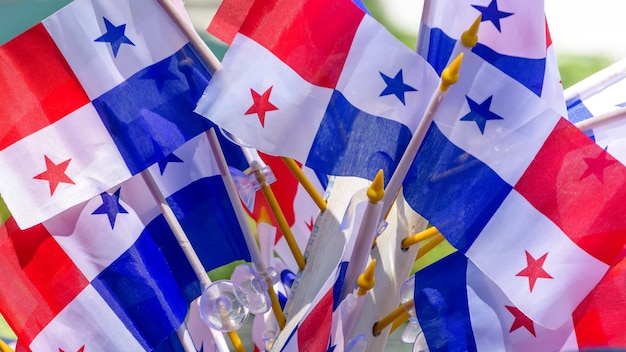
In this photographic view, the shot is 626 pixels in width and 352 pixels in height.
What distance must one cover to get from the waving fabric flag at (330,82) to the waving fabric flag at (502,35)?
0.23 m

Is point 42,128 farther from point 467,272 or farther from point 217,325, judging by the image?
point 467,272

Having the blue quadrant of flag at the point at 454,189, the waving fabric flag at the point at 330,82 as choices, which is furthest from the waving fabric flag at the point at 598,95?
the waving fabric flag at the point at 330,82

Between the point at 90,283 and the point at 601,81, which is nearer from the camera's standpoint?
the point at 90,283

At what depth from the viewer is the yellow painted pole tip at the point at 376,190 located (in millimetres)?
2574

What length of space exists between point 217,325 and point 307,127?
0.59 m

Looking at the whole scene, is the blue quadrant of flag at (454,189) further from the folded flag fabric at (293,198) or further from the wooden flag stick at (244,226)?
the folded flag fabric at (293,198)

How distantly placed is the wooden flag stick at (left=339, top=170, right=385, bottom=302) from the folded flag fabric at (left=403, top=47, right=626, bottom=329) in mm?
175

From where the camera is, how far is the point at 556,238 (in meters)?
2.72

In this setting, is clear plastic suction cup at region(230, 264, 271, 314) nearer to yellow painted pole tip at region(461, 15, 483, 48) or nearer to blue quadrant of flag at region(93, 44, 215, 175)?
blue quadrant of flag at region(93, 44, 215, 175)

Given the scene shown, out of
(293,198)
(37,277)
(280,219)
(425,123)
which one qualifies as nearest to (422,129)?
(425,123)

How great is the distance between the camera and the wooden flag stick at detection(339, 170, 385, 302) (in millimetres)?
2596

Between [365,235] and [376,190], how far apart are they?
0.51 ft

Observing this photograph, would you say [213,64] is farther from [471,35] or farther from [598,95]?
[598,95]

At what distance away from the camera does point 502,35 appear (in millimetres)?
2963
